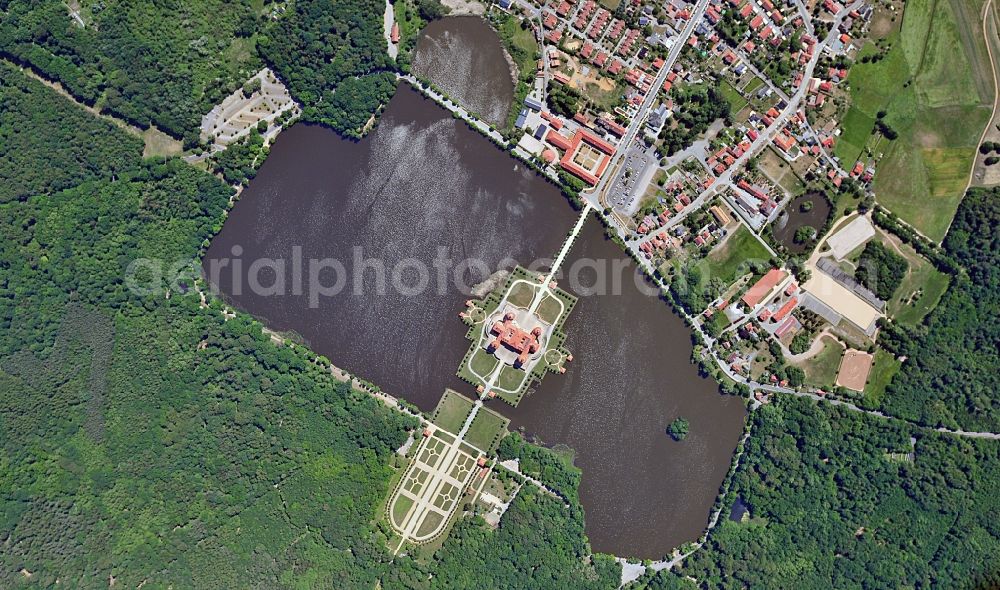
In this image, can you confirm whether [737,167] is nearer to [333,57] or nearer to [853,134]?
[853,134]

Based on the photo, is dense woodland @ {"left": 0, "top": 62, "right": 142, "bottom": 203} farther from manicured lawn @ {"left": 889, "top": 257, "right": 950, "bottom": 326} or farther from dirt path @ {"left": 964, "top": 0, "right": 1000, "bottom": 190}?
dirt path @ {"left": 964, "top": 0, "right": 1000, "bottom": 190}

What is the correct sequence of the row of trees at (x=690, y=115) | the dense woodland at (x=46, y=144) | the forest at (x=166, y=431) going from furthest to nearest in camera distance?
the row of trees at (x=690, y=115) < the dense woodland at (x=46, y=144) < the forest at (x=166, y=431)

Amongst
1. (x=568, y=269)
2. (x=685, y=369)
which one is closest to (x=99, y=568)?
(x=568, y=269)

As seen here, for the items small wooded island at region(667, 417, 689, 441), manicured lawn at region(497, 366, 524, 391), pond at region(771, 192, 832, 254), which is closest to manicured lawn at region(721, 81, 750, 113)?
pond at region(771, 192, 832, 254)

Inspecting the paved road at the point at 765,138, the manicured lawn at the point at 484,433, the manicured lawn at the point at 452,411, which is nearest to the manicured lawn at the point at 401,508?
the manicured lawn at the point at 452,411

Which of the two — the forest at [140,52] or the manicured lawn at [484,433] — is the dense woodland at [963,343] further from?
the forest at [140,52]

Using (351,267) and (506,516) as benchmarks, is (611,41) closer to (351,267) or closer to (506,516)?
(351,267)

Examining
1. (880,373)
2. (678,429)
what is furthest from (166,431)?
(880,373)
